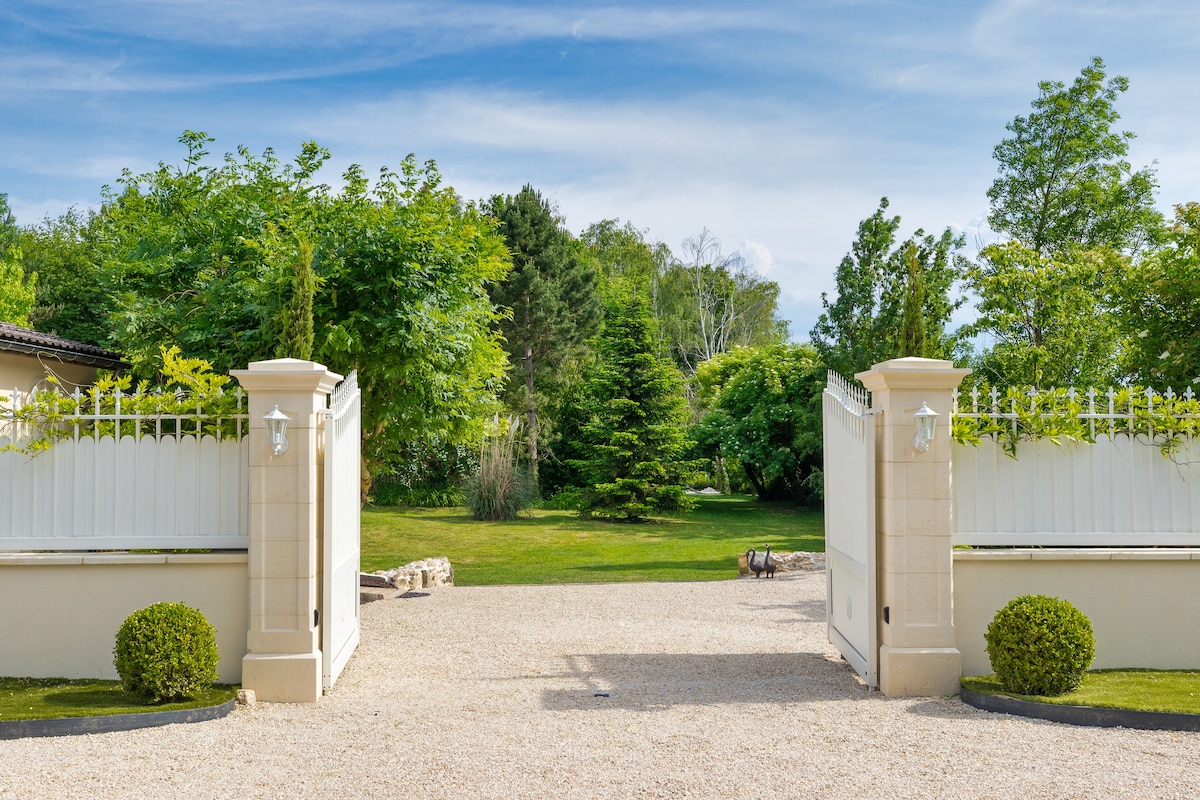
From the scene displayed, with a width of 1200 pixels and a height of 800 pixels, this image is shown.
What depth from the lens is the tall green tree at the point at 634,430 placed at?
76.8 feet

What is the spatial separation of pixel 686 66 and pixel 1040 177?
43.8ft

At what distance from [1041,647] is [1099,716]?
50cm

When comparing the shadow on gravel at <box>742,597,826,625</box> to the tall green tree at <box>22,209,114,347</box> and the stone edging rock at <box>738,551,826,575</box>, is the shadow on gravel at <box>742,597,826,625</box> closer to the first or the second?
the stone edging rock at <box>738,551,826,575</box>

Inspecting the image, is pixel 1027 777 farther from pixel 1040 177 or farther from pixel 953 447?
pixel 1040 177

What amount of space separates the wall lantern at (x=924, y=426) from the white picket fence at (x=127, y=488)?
15.2ft

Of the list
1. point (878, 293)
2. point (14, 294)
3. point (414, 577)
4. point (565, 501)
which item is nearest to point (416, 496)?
point (565, 501)

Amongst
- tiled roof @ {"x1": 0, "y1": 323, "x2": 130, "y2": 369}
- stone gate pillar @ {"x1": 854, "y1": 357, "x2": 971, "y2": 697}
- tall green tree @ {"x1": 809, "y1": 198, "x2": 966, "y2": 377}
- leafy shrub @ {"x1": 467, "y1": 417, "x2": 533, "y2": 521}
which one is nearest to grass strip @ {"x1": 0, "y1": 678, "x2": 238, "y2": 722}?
stone gate pillar @ {"x1": 854, "y1": 357, "x2": 971, "y2": 697}

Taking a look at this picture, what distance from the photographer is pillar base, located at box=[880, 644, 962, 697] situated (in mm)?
6273

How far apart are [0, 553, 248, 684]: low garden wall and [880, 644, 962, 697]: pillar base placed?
4458 mm

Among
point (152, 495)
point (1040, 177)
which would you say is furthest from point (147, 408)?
point (1040, 177)

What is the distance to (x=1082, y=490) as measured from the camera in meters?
6.73

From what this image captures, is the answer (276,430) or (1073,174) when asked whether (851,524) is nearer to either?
(276,430)

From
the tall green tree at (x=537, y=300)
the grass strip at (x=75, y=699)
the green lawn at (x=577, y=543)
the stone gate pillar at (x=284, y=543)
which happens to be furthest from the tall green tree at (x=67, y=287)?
the stone gate pillar at (x=284, y=543)

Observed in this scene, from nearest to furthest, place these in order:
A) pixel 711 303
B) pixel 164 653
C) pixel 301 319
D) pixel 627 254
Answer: pixel 164 653 → pixel 301 319 → pixel 711 303 → pixel 627 254
